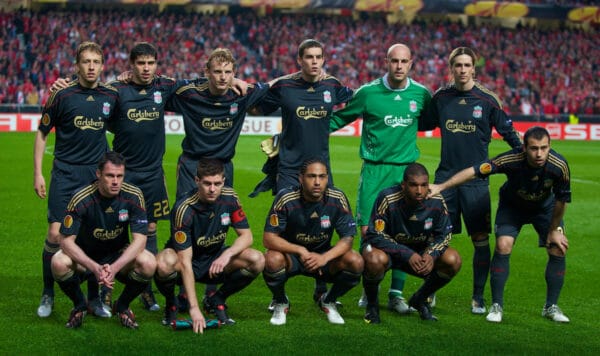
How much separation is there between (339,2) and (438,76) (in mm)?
5535

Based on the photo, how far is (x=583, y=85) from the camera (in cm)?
3831

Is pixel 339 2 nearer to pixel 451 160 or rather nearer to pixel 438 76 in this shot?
pixel 438 76

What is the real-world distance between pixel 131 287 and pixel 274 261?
1.11 m

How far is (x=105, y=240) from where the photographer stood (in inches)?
275

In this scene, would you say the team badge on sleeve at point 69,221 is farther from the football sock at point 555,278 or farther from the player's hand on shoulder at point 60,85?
the football sock at point 555,278

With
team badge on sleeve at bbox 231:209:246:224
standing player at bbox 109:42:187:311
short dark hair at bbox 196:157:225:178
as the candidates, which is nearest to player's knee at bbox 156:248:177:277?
team badge on sleeve at bbox 231:209:246:224

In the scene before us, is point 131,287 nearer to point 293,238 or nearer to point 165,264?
point 165,264

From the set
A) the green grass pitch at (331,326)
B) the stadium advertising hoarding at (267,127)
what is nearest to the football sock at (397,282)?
the green grass pitch at (331,326)

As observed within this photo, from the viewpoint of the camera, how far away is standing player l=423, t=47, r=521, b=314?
7.83m

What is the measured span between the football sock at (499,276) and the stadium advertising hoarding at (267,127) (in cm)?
2229

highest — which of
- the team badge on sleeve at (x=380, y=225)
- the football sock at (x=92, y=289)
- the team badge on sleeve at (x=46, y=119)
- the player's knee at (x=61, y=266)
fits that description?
the team badge on sleeve at (x=46, y=119)

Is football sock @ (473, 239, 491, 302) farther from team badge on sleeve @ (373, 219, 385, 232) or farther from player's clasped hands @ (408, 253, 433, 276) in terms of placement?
team badge on sleeve @ (373, 219, 385, 232)

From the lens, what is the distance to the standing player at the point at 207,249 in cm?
685

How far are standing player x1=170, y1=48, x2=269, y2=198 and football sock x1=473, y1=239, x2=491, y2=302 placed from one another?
224 cm
